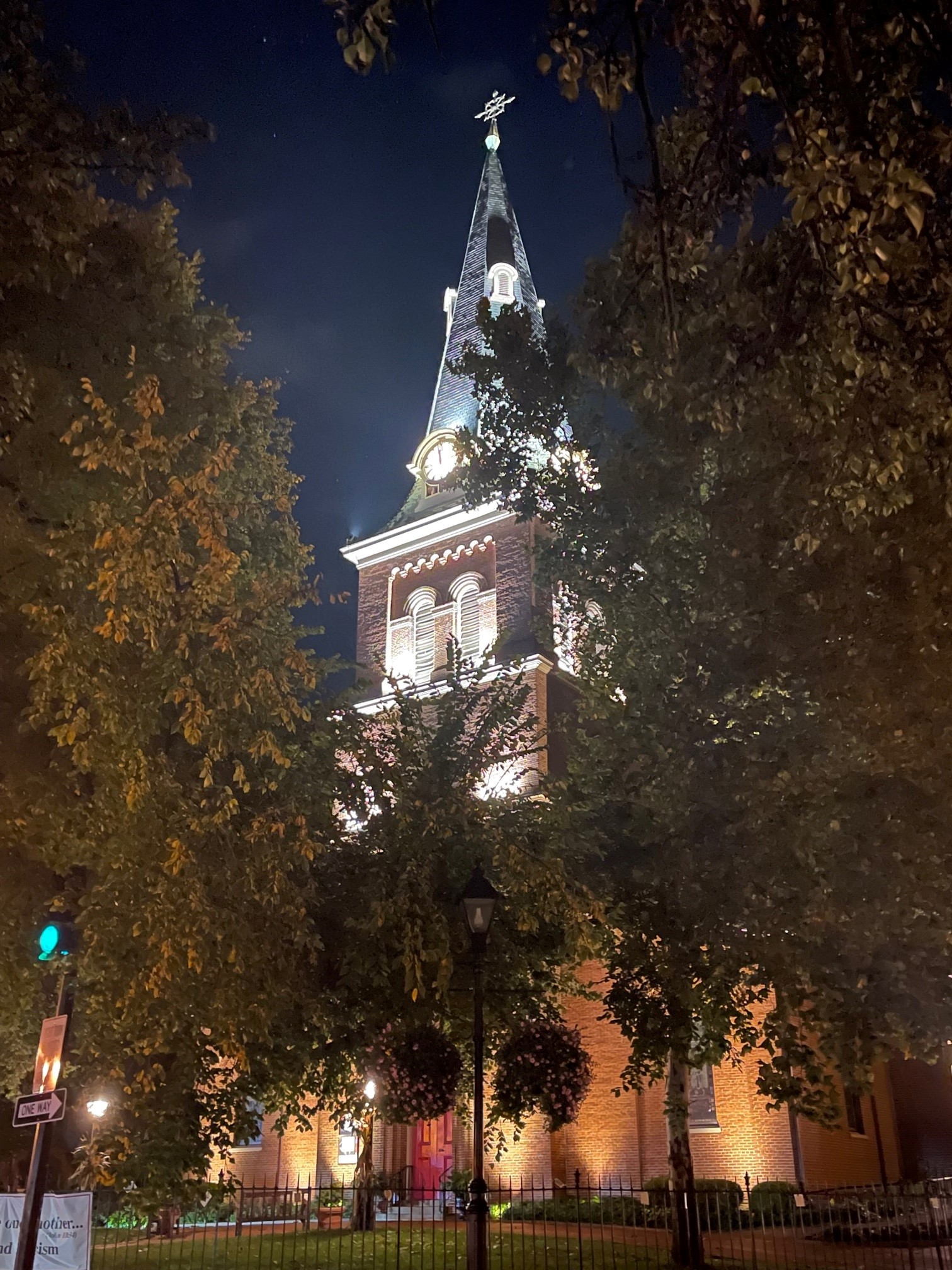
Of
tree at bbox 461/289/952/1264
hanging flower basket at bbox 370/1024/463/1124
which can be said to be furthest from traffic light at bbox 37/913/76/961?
tree at bbox 461/289/952/1264

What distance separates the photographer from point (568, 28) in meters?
6.45

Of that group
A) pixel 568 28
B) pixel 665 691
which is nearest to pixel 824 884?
pixel 665 691

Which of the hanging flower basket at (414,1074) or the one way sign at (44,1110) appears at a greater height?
the hanging flower basket at (414,1074)

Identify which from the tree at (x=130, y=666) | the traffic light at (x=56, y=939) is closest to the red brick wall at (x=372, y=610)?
the tree at (x=130, y=666)

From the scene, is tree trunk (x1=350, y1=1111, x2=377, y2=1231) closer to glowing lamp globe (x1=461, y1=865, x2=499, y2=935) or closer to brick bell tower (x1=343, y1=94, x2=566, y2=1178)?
brick bell tower (x1=343, y1=94, x2=566, y2=1178)

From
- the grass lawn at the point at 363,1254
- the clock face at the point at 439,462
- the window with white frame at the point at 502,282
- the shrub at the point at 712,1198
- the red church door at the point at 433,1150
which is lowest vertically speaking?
the grass lawn at the point at 363,1254

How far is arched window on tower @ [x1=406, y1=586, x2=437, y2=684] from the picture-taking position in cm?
3519

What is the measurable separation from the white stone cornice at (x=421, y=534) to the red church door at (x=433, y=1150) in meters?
18.3

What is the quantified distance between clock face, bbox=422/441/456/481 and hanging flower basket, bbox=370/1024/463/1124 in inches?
1080

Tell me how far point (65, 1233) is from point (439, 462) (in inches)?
1227

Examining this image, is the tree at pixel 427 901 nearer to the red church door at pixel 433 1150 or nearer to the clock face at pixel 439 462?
the red church door at pixel 433 1150

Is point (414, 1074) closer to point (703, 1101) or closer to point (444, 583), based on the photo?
point (703, 1101)

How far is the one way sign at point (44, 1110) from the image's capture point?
333 inches

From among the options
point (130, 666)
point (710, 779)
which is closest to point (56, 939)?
point (130, 666)
